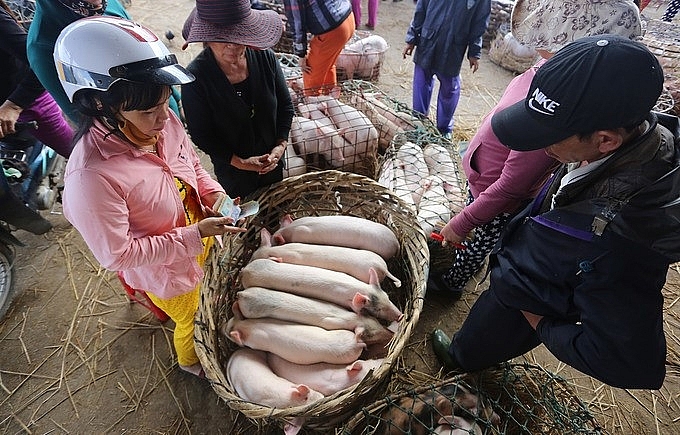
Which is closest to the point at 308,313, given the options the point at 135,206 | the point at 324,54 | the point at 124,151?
the point at 135,206

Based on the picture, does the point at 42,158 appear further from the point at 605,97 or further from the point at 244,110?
the point at 605,97

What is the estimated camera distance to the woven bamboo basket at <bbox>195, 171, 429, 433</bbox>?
1657 mm

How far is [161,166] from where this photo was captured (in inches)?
64.8

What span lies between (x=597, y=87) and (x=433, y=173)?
228 cm

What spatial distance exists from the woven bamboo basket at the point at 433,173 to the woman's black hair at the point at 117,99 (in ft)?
6.20

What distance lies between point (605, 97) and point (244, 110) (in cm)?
171

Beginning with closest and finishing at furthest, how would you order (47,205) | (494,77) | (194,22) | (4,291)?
(194,22) → (4,291) → (47,205) → (494,77)

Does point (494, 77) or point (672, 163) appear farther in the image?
point (494, 77)

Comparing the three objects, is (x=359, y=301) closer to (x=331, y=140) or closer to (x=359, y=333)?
(x=359, y=333)

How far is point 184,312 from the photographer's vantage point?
2.13 meters

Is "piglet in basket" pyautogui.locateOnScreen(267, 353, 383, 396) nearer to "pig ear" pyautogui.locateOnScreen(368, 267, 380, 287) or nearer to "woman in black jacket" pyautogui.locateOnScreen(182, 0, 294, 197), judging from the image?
"pig ear" pyautogui.locateOnScreen(368, 267, 380, 287)

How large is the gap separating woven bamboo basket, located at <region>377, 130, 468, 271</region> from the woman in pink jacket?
66.5 inches

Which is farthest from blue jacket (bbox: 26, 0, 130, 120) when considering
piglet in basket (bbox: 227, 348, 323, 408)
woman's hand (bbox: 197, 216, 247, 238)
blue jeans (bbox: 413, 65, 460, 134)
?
blue jeans (bbox: 413, 65, 460, 134)

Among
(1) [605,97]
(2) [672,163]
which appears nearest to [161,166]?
(1) [605,97]
